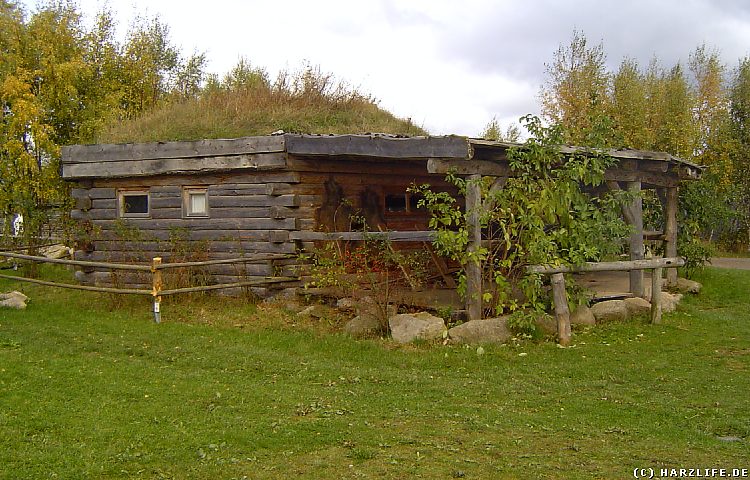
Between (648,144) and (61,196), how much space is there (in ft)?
65.2

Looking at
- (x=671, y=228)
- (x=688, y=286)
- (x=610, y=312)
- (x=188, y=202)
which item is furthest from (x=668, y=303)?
(x=188, y=202)

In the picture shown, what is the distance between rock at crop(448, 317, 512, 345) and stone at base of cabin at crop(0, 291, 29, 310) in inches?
310

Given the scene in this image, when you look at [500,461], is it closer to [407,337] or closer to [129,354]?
[407,337]

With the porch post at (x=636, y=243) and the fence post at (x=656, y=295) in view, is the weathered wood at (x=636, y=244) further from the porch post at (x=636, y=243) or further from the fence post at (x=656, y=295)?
the fence post at (x=656, y=295)

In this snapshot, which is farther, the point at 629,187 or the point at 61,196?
the point at 61,196

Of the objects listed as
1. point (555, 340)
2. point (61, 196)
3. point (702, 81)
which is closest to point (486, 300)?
point (555, 340)

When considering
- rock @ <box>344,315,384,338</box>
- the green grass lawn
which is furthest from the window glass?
rock @ <box>344,315,384,338</box>

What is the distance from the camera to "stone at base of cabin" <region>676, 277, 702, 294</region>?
14.3 meters

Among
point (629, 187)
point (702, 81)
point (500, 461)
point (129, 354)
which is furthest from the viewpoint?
point (702, 81)

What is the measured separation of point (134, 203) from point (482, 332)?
7.71 m

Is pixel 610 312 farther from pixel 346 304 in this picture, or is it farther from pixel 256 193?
pixel 256 193

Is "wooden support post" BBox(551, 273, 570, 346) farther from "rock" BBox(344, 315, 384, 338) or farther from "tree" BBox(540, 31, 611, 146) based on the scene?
"tree" BBox(540, 31, 611, 146)

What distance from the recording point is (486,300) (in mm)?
10125

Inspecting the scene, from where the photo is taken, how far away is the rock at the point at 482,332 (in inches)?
384
